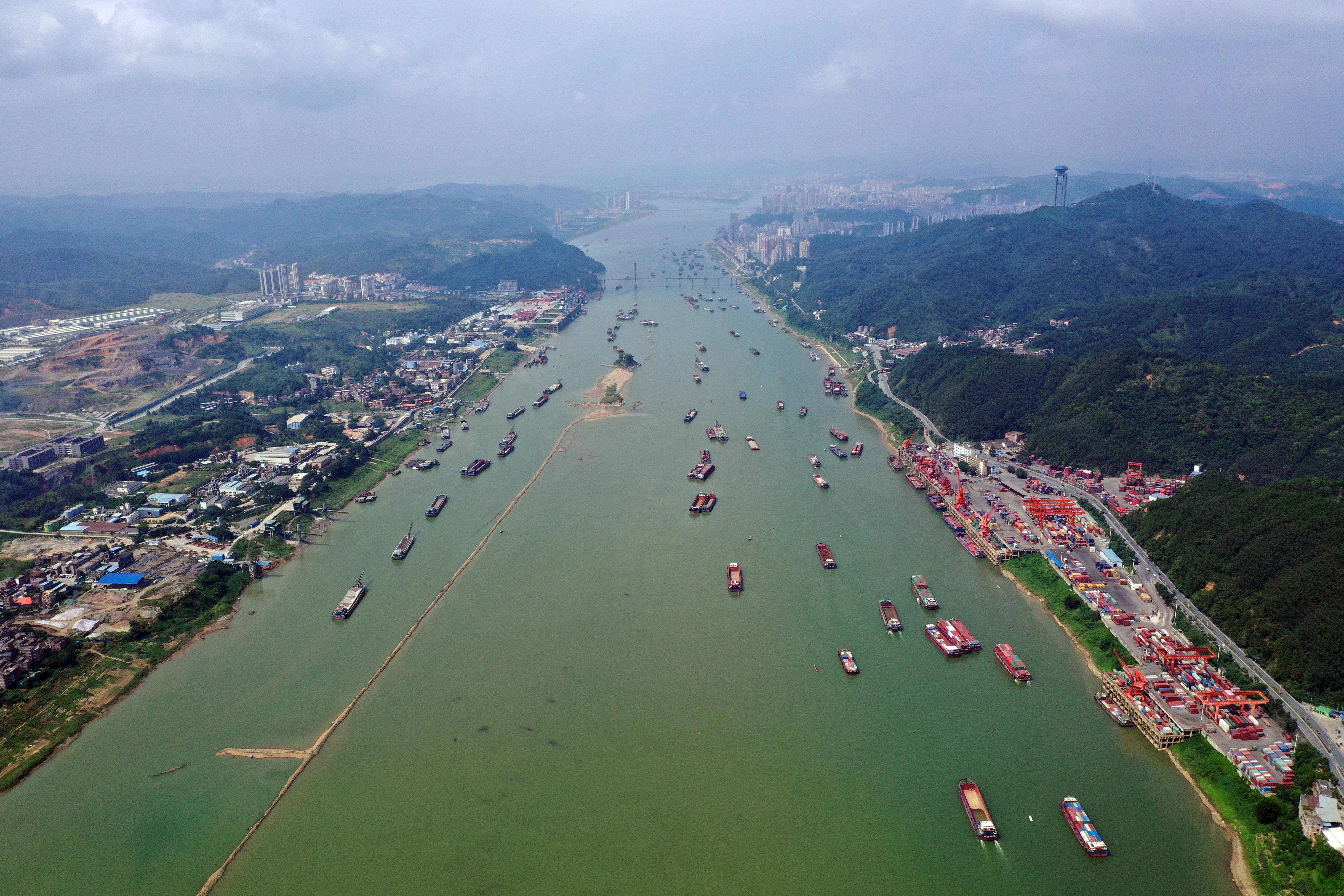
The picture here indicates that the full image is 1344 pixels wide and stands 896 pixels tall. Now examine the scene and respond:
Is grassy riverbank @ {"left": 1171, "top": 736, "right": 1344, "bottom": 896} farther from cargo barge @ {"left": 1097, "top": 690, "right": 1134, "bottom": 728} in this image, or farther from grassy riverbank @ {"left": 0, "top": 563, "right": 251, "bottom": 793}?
grassy riverbank @ {"left": 0, "top": 563, "right": 251, "bottom": 793}

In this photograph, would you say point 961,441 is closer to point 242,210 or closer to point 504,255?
point 504,255

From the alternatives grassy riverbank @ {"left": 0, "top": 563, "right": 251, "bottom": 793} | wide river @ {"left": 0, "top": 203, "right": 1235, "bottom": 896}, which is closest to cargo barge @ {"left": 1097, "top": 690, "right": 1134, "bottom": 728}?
wide river @ {"left": 0, "top": 203, "right": 1235, "bottom": 896}

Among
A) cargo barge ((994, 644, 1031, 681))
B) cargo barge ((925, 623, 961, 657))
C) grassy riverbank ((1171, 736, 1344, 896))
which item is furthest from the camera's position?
cargo barge ((925, 623, 961, 657))

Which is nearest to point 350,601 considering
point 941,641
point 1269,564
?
point 941,641

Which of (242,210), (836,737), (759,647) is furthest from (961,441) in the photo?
(242,210)

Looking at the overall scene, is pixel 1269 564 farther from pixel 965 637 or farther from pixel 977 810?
pixel 977 810

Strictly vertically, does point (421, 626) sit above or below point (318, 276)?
below
